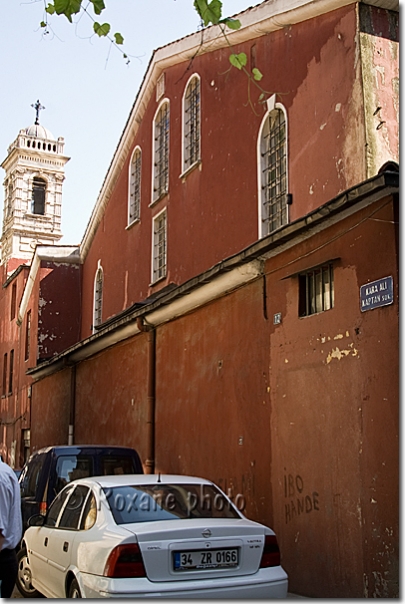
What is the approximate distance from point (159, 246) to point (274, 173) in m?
5.94

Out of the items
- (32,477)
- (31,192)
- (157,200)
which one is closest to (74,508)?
(32,477)

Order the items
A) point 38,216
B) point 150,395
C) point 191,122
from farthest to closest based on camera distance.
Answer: point 38,216 < point 191,122 < point 150,395

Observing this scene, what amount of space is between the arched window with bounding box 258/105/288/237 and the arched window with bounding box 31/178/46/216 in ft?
111

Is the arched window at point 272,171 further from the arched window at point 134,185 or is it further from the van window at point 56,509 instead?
the arched window at point 134,185

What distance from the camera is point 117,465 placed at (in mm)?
9500

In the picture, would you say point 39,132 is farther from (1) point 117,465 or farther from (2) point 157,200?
(1) point 117,465

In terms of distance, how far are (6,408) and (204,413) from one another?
22062mm

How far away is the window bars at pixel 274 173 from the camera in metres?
12.3

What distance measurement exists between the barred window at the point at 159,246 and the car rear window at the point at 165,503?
447 inches

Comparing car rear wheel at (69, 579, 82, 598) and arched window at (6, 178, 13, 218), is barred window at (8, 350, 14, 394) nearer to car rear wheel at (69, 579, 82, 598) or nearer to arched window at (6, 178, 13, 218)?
arched window at (6, 178, 13, 218)

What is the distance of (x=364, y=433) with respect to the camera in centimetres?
673

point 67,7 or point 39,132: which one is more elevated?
point 39,132

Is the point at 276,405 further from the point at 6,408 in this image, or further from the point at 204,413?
the point at 6,408

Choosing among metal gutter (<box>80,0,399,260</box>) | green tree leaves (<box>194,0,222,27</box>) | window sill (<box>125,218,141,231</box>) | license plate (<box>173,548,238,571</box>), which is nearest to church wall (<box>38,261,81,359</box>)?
metal gutter (<box>80,0,399,260</box>)
